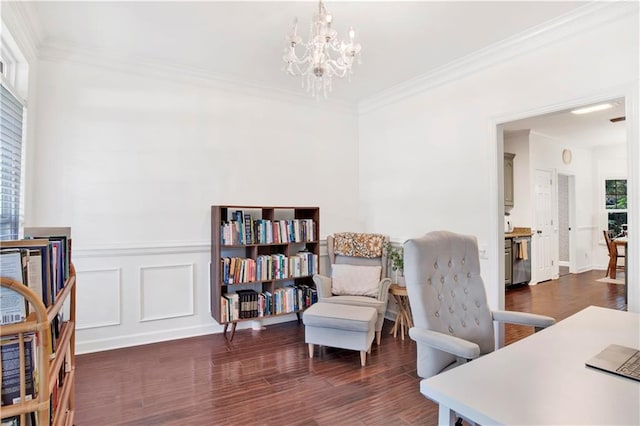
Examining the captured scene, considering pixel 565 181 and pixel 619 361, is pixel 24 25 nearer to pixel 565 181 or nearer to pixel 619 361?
pixel 619 361

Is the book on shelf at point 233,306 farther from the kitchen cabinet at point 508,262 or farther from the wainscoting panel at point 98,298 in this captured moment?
the kitchen cabinet at point 508,262

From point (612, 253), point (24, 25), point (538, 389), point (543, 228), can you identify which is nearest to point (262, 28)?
point (24, 25)

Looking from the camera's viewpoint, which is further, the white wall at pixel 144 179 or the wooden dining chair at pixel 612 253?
the wooden dining chair at pixel 612 253

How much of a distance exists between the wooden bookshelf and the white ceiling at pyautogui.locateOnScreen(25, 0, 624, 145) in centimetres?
152

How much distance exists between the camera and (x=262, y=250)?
3.94 metres

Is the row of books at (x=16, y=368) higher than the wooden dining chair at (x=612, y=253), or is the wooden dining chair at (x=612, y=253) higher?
the row of books at (x=16, y=368)

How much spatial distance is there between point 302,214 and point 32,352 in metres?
3.24

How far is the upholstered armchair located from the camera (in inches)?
136

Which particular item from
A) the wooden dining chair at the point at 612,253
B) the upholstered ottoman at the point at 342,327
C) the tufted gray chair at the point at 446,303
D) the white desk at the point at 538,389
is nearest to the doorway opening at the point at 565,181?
the wooden dining chair at the point at 612,253

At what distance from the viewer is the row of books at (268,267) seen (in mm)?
3480

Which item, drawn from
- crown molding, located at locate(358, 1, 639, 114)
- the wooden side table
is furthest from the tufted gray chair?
crown molding, located at locate(358, 1, 639, 114)

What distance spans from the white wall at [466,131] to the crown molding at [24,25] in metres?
3.45

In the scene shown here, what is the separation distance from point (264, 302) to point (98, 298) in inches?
61.0

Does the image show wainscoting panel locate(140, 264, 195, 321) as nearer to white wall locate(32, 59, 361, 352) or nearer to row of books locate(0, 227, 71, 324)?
white wall locate(32, 59, 361, 352)
